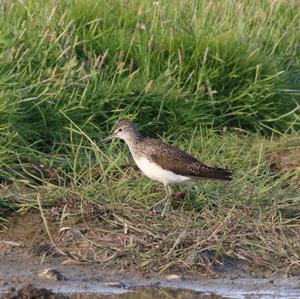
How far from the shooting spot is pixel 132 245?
22.4 ft

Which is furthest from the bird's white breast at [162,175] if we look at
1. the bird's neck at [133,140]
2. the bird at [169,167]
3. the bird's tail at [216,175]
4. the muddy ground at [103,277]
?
the muddy ground at [103,277]

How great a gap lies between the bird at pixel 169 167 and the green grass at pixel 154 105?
0.57 feet

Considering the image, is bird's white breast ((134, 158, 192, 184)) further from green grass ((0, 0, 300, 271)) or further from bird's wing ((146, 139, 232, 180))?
green grass ((0, 0, 300, 271))

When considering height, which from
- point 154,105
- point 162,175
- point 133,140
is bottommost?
point 154,105

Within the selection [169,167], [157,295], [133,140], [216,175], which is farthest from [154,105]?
[157,295]

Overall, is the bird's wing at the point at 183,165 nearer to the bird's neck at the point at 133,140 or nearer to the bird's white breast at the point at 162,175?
the bird's white breast at the point at 162,175

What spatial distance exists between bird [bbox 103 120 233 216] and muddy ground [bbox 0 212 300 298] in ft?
2.26

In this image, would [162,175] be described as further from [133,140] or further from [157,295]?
[157,295]

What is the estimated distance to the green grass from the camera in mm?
7363

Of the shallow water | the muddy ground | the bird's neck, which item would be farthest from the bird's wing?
the shallow water

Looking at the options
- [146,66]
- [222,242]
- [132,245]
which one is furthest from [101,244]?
[146,66]

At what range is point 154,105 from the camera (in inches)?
350

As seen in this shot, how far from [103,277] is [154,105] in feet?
8.43

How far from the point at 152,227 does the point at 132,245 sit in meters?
0.25
